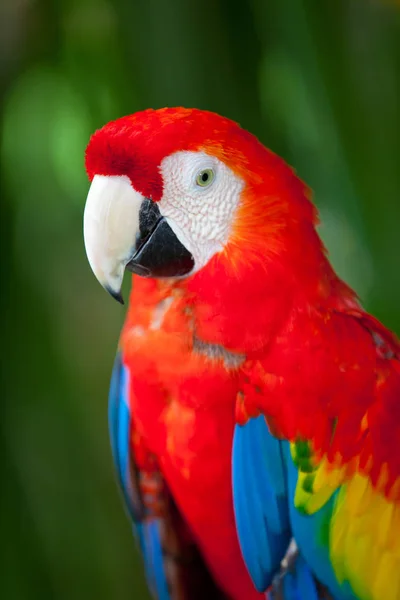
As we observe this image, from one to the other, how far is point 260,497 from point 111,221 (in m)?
0.35

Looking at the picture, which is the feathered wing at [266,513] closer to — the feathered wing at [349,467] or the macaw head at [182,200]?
the feathered wing at [349,467]

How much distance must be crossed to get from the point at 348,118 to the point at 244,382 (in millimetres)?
408

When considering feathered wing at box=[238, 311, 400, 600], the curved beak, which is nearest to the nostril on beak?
the curved beak

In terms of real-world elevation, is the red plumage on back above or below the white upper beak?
below

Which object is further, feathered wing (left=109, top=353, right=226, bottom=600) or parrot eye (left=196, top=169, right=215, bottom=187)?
feathered wing (left=109, top=353, right=226, bottom=600)

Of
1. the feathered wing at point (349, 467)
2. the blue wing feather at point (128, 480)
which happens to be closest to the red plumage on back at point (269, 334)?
the feathered wing at point (349, 467)

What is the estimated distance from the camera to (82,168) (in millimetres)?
788

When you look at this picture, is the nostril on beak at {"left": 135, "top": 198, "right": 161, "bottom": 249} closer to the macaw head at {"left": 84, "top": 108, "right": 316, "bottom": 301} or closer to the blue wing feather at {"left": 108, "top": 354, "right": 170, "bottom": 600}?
the macaw head at {"left": 84, "top": 108, "right": 316, "bottom": 301}

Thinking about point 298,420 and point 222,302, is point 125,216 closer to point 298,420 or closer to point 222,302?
point 222,302

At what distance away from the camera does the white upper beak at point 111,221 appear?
0.57m

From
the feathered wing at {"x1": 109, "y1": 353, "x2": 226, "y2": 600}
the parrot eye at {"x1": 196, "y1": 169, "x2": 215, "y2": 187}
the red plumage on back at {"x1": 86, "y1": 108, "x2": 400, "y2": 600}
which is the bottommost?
the feathered wing at {"x1": 109, "y1": 353, "x2": 226, "y2": 600}

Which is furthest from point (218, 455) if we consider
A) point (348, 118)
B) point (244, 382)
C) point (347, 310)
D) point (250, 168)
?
point (348, 118)

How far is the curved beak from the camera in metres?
0.57

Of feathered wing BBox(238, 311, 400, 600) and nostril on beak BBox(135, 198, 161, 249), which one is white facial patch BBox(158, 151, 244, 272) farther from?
feathered wing BBox(238, 311, 400, 600)
